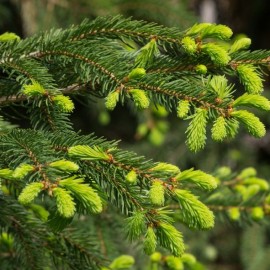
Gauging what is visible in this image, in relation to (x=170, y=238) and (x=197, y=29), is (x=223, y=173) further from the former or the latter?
(x=170, y=238)

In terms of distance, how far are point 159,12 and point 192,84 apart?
1.74m

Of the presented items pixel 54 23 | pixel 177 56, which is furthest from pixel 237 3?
pixel 177 56

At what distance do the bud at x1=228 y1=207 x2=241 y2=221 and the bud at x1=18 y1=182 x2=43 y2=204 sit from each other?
2.98 feet

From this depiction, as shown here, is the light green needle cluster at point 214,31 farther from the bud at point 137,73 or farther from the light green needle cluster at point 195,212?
the light green needle cluster at point 195,212

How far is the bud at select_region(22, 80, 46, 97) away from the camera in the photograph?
1.02m

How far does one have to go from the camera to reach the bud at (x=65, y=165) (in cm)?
90

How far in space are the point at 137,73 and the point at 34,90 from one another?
0.74ft

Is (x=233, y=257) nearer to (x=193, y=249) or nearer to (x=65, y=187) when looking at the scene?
(x=193, y=249)

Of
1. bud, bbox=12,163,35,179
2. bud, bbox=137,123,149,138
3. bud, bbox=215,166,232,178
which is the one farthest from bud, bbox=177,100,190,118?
bud, bbox=137,123,149,138

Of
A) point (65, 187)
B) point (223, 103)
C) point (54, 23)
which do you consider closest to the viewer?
point (65, 187)

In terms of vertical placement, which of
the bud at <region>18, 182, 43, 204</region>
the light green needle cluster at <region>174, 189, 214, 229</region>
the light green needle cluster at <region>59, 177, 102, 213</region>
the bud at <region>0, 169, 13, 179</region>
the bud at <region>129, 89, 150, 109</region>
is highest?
the bud at <region>129, 89, 150, 109</region>

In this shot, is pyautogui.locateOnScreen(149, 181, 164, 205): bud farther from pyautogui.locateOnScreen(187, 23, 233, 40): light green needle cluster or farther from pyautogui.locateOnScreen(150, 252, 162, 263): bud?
pyautogui.locateOnScreen(150, 252, 162, 263): bud

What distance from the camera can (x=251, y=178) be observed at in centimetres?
184

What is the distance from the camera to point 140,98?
1.03 metres
